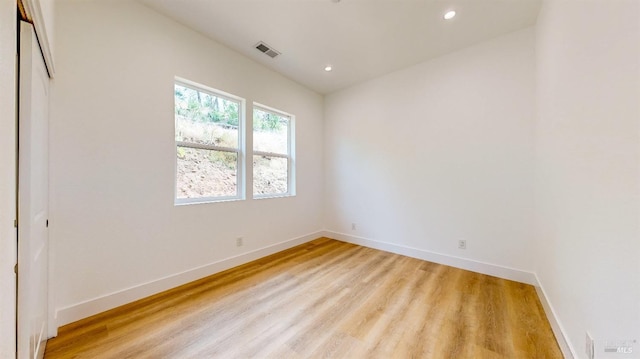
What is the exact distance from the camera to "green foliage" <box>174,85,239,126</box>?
260 cm

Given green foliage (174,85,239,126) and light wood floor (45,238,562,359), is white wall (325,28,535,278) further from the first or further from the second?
green foliage (174,85,239,126)

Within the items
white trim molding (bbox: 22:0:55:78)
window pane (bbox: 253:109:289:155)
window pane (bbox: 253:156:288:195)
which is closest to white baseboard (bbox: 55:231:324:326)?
window pane (bbox: 253:156:288:195)

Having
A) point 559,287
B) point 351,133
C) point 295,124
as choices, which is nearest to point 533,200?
point 559,287

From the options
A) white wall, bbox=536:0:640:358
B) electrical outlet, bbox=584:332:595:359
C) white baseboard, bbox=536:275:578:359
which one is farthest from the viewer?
white baseboard, bbox=536:275:578:359

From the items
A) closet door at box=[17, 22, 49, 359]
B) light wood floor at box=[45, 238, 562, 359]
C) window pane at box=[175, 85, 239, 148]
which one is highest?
window pane at box=[175, 85, 239, 148]

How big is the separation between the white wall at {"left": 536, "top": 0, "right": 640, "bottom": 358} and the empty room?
0.04 feet

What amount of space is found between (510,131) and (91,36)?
4.27m

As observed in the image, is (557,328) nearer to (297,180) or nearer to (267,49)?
(297,180)

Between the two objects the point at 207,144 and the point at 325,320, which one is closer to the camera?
the point at 325,320

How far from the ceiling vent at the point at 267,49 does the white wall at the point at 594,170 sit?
2.77m

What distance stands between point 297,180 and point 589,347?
345 cm

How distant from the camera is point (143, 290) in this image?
7.17ft

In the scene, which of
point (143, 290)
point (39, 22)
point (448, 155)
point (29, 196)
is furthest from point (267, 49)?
point (143, 290)

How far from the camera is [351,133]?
4098 mm
